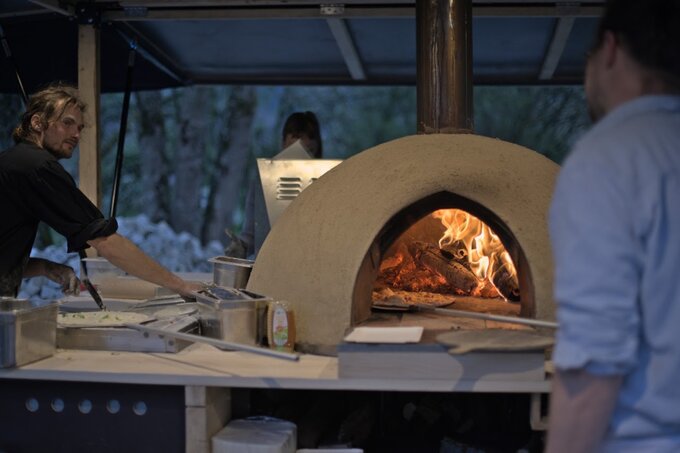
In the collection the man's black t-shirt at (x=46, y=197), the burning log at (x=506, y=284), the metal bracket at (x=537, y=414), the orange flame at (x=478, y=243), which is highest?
the man's black t-shirt at (x=46, y=197)

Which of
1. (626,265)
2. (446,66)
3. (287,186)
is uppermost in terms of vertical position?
(446,66)

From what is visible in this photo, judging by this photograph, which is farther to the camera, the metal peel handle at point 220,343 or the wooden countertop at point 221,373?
the wooden countertop at point 221,373

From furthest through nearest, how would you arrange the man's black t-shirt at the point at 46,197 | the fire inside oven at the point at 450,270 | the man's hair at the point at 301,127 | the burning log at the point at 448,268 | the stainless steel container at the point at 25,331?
the man's hair at the point at 301,127
the burning log at the point at 448,268
the fire inside oven at the point at 450,270
the man's black t-shirt at the point at 46,197
the stainless steel container at the point at 25,331

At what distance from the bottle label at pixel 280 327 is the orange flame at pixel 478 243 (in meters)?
1.08

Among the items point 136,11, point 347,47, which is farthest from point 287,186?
point 347,47

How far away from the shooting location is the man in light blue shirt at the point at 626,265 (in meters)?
1.28

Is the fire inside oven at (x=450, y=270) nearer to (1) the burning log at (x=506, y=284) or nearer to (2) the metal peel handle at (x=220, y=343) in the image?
(1) the burning log at (x=506, y=284)

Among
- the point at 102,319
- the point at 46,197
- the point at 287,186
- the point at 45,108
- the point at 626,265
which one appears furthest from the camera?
the point at 287,186

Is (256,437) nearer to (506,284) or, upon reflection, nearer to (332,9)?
(506,284)

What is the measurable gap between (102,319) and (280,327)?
716 mm

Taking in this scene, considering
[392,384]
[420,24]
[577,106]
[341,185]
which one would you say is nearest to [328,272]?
[341,185]

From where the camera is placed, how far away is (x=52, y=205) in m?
3.24

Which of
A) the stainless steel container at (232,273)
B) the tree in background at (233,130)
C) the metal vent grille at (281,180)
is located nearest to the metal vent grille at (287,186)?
the metal vent grille at (281,180)

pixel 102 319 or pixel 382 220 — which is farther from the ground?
pixel 382 220
